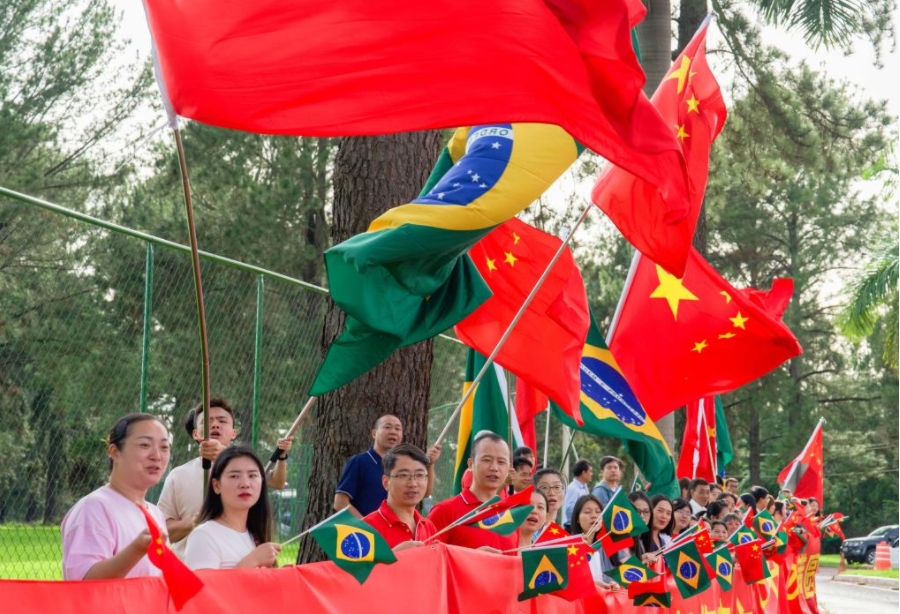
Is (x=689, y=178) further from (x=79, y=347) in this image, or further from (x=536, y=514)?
(x=79, y=347)

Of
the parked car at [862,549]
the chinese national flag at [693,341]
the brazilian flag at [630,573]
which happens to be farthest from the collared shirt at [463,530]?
the parked car at [862,549]

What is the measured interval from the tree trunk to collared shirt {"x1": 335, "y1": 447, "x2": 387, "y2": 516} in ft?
5.09

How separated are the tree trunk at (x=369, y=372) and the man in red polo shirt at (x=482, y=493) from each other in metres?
2.17

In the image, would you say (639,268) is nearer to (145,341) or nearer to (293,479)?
(145,341)

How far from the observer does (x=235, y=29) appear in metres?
4.86

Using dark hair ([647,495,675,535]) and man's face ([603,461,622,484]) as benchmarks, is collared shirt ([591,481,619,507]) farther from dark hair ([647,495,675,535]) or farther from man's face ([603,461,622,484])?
dark hair ([647,495,675,535])

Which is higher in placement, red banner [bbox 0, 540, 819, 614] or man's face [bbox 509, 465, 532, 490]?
man's face [bbox 509, 465, 532, 490]

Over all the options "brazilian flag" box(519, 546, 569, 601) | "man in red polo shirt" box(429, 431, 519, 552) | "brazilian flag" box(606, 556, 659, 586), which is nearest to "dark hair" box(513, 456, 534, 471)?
"brazilian flag" box(606, 556, 659, 586)

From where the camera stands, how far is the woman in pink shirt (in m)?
4.49

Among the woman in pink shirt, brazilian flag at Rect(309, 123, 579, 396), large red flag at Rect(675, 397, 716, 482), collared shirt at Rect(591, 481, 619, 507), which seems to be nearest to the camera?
the woman in pink shirt

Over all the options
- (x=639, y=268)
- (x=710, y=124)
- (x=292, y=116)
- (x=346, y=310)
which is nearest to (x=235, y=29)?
(x=292, y=116)

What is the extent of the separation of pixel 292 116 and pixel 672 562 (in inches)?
190

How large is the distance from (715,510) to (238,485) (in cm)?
817

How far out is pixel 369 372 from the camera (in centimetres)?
934
